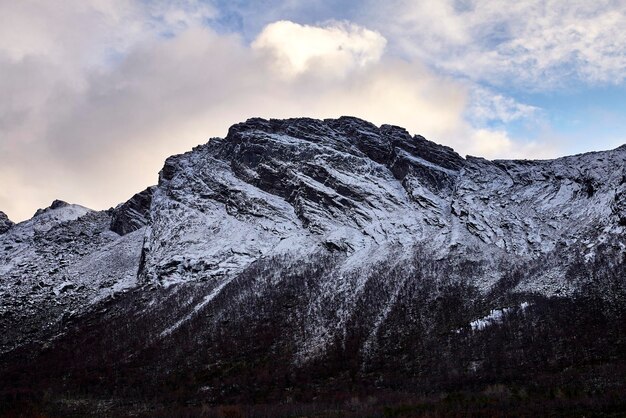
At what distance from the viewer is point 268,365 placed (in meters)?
76.5

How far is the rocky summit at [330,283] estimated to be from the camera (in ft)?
225

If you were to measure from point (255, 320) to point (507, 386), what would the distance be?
148 ft

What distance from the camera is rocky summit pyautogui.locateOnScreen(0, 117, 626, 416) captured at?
68438 mm

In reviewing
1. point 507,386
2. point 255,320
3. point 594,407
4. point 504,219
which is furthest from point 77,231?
point 594,407

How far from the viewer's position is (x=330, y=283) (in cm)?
9931

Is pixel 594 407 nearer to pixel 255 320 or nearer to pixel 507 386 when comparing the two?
pixel 507 386

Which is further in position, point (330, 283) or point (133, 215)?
point (133, 215)

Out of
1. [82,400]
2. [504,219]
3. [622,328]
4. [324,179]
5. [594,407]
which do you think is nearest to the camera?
[594,407]

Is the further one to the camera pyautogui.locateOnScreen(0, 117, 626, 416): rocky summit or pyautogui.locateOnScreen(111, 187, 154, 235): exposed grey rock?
pyautogui.locateOnScreen(111, 187, 154, 235): exposed grey rock

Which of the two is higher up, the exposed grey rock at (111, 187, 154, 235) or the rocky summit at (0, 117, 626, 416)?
the exposed grey rock at (111, 187, 154, 235)

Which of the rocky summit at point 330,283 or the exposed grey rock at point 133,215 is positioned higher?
the exposed grey rock at point 133,215

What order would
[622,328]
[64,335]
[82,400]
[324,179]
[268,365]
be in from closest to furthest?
[622,328] → [82,400] → [268,365] → [64,335] → [324,179]

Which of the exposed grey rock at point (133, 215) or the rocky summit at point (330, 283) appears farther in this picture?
the exposed grey rock at point (133, 215)

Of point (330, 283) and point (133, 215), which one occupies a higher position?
point (133, 215)
